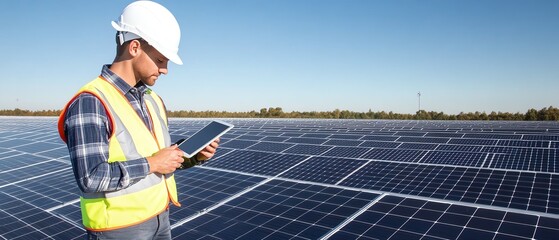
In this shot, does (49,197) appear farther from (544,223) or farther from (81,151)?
(544,223)

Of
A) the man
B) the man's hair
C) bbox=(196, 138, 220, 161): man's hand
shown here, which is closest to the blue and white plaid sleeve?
the man

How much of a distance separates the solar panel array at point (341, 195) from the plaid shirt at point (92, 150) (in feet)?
9.46

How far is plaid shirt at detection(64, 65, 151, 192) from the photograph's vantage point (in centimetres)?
Answer: 212

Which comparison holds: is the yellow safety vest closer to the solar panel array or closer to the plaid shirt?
the plaid shirt

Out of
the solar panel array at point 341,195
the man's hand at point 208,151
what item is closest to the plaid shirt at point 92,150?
the man's hand at point 208,151

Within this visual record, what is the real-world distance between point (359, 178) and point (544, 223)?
3192 mm

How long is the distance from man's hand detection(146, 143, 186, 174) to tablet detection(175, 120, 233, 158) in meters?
0.10

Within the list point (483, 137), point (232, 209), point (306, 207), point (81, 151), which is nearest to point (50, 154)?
point (232, 209)

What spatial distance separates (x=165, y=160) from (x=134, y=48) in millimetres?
773

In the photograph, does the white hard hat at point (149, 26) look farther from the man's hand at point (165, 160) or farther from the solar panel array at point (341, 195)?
the solar panel array at point (341, 195)

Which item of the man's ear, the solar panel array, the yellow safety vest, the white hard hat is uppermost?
the white hard hat

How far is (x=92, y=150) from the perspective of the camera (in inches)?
84.1

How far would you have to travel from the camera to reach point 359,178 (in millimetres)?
7281

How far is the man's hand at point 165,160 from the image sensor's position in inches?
93.6
